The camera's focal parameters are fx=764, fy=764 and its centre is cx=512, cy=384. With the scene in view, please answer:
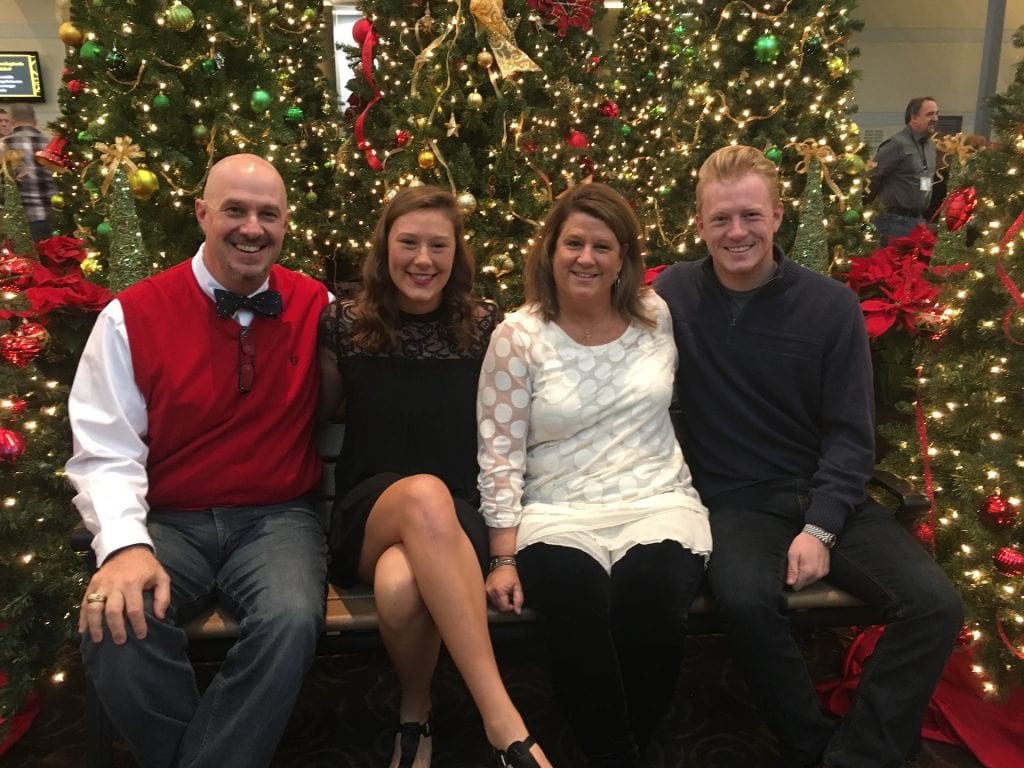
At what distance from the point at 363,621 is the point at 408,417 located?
1.79 ft

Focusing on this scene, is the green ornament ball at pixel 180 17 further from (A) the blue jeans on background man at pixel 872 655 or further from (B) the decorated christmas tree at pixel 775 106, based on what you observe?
(A) the blue jeans on background man at pixel 872 655

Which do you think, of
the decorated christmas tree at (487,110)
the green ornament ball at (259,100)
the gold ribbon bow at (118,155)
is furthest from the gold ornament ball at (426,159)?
the gold ribbon bow at (118,155)

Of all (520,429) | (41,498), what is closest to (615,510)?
(520,429)

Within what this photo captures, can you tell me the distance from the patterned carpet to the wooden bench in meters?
0.21

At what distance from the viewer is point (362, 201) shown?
495cm

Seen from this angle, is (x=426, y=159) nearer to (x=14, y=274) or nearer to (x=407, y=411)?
(x=14, y=274)

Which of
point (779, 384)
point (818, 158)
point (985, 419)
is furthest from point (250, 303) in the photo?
point (818, 158)

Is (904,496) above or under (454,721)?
above

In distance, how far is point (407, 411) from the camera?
6.89 ft

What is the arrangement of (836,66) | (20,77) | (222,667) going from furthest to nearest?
(20,77)
(836,66)
(222,667)

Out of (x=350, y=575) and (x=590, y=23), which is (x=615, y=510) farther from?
(x=590, y=23)

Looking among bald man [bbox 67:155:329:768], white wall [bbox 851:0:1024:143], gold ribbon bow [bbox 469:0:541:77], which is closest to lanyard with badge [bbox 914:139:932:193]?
white wall [bbox 851:0:1024:143]

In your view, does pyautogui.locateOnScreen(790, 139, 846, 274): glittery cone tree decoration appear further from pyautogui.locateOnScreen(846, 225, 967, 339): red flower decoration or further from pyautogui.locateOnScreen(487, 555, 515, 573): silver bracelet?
pyautogui.locateOnScreen(487, 555, 515, 573): silver bracelet

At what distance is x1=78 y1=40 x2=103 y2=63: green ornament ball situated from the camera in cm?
364
